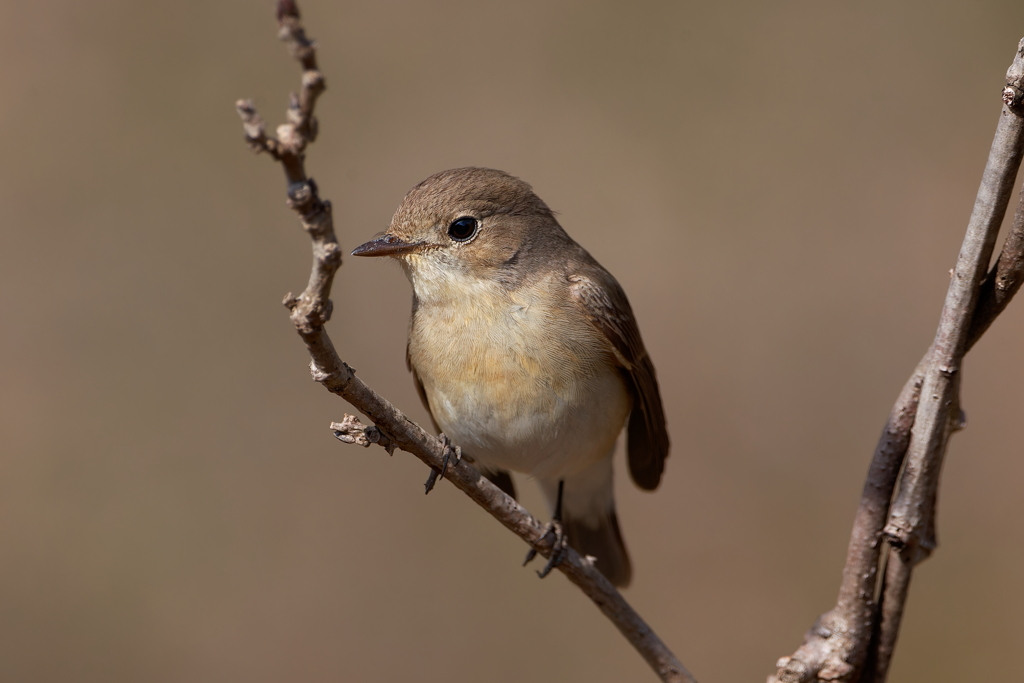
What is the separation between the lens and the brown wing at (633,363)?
386 centimetres

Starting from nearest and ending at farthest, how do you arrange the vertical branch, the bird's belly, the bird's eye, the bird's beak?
the vertical branch → the bird's beak → the bird's belly → the bird's eye

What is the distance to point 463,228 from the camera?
3.75 metres

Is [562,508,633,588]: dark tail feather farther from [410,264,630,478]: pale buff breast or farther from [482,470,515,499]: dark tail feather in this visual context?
[410,264,630,478]: pale buff breast

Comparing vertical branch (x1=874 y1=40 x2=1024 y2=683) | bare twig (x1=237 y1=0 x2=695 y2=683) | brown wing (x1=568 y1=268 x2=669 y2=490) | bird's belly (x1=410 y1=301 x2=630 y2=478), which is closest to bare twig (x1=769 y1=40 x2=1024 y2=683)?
vertical branch (x1=874 y1=40 x2=1024 y2=683)

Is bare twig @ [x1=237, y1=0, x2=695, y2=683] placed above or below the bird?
below

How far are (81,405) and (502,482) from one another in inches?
146

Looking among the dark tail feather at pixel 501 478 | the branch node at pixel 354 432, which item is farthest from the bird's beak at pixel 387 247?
the dark tail feather at pixel 501 478

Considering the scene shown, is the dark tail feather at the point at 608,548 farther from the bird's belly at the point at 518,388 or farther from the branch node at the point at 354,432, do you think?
the branch node at the point at 354,432

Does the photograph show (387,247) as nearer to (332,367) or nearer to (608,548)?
(332,367)

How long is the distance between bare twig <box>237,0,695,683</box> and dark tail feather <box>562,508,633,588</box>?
1613 mm

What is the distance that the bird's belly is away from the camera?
11.7 feet

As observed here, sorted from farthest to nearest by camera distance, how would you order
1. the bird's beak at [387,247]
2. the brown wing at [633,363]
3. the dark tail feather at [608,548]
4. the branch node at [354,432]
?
the dark tail feather at [608,548] → the brown wing at [633,363] → the bird's beak at [387,247] → the branch node at [354,432]

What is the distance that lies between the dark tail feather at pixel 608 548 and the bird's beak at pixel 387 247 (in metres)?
2.06

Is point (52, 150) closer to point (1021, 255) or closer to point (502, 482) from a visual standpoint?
point (502, 482)
